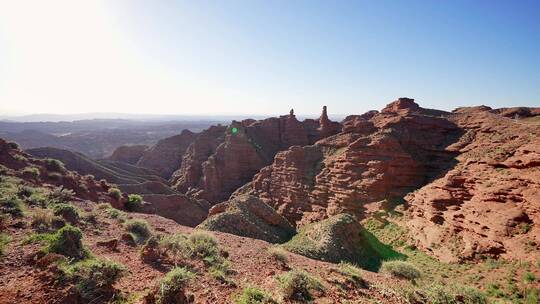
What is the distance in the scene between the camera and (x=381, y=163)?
110 ft

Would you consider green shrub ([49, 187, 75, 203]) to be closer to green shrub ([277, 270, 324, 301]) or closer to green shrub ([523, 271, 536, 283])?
green shrub ([277, 270, 324, 301])

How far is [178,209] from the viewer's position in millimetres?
43312

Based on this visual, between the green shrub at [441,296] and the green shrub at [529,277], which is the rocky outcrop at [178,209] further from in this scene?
the green shrub at [441,296]

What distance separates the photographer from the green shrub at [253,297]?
817 cm

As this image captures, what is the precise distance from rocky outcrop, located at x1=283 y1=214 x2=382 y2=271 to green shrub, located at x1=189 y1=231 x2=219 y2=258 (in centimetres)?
632

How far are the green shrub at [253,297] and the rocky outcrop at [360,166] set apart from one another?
26.2m

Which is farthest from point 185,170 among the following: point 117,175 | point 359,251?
point 359,251

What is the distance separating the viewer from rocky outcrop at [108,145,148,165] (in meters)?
82.9

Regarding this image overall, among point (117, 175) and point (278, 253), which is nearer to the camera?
point (278, 253)

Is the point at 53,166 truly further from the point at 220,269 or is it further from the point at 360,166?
the point at 360,166

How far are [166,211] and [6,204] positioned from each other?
29.0m

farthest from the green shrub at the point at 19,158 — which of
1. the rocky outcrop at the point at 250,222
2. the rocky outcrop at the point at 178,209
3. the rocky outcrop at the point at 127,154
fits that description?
the rocky outcrop at the point at 127,154

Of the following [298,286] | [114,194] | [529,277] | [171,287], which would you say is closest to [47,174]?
[114,194]

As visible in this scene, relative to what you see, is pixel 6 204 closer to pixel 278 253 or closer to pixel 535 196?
pixel 278 253
